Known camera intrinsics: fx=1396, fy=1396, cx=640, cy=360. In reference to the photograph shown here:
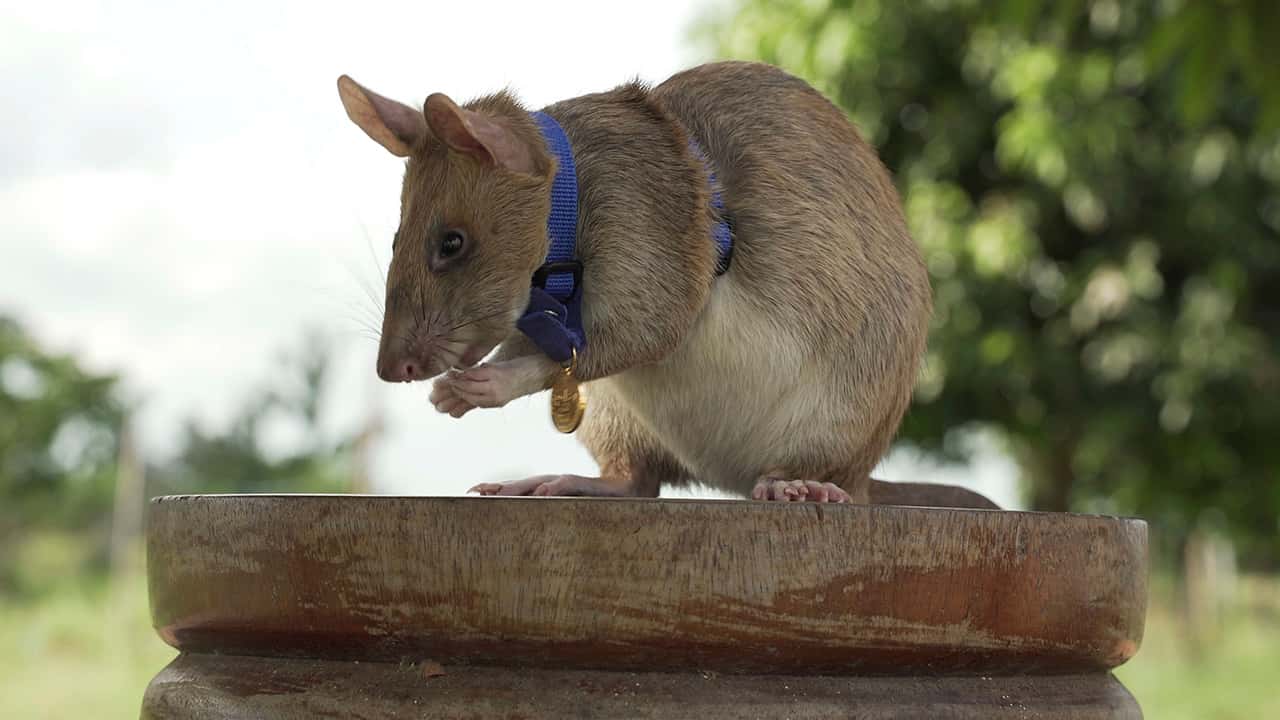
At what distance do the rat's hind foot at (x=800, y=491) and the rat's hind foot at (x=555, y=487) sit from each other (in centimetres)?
31

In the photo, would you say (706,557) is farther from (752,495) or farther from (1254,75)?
(1254,75)

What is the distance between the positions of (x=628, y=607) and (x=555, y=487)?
79cm

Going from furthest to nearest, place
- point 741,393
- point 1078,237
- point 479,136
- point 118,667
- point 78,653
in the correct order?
point 1078,237, point 78,653, point 118,667, point 741,393, point 479,136

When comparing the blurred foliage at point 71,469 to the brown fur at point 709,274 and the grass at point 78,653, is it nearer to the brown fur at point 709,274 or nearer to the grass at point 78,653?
the grass at point 78,653

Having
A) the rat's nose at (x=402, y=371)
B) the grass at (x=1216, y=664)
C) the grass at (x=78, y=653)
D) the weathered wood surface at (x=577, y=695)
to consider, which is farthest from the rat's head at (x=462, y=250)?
the grass at (x=1216, y=664)

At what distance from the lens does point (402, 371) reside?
1.83 metres

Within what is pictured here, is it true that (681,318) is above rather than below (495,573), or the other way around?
above

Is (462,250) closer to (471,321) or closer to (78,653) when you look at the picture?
(471,321)

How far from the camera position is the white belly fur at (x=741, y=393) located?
2002mm

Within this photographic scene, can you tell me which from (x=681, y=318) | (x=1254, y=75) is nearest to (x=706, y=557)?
(x=681, y=318)

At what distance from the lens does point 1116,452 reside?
1153 centimetres

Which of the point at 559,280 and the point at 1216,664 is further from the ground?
the point at 559,280

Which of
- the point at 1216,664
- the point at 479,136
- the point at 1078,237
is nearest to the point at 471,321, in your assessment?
the point at 479,136

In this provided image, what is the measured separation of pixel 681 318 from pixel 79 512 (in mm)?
10492
